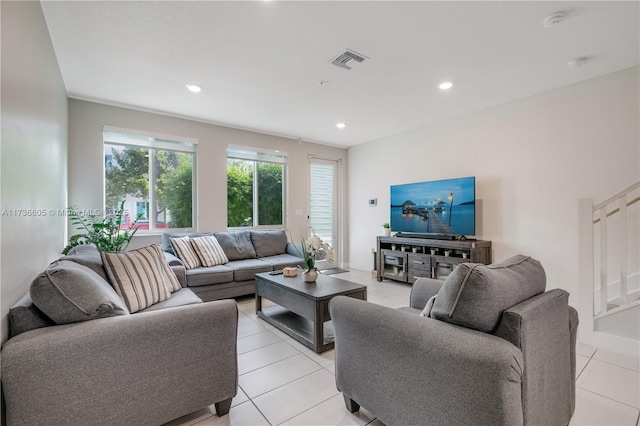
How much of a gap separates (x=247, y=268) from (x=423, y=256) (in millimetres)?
2533

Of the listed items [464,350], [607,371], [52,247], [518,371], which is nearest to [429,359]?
[464,350]

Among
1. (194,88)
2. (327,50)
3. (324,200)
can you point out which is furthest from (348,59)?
(324,200)

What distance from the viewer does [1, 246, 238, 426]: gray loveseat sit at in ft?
3.71

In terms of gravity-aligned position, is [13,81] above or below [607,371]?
above

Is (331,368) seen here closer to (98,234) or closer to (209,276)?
(209,276)

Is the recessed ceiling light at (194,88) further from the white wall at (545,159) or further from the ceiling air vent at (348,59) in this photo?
the white wall at (545,159)

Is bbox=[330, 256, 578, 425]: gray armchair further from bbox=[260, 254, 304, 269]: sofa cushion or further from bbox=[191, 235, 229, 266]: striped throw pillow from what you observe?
bbox=[191, 235, 229, 266]: striped throw pillow

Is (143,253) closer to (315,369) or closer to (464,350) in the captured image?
(315,369)

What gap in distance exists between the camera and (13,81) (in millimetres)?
1394

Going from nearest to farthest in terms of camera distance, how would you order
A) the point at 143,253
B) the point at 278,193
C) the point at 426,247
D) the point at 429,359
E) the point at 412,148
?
the point at 429,359, the point at 143,253, the point at 426,247, the point at 412,148, the point at 278,193

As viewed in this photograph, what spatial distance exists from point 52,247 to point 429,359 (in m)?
2.97

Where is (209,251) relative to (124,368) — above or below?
above

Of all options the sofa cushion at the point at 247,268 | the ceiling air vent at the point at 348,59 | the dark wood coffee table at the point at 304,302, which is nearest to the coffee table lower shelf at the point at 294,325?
the dark wood coffee table at the point at 304,302

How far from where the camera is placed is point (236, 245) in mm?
4301
